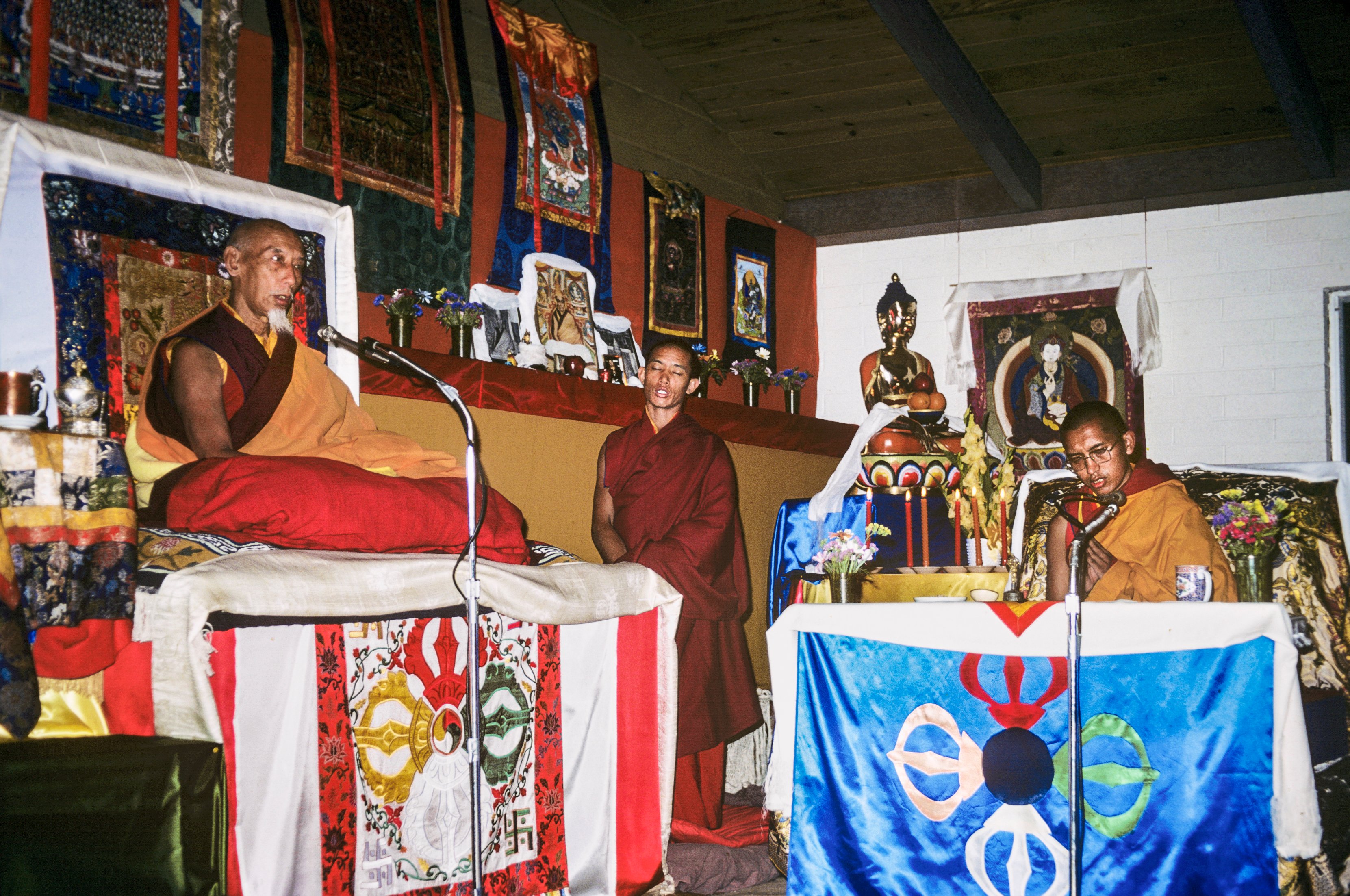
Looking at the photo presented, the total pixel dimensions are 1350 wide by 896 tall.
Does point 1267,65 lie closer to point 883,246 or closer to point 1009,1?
point 1009,1

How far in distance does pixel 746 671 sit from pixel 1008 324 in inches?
135

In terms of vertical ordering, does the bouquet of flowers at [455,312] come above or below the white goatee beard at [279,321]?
above

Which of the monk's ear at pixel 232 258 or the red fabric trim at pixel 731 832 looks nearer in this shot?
the monk's ear at pixel 232 258

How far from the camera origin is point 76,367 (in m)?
2.84

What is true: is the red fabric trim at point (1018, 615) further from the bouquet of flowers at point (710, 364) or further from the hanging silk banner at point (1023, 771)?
the bouquet of flowers at point (710, 364)

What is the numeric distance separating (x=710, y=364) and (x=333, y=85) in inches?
95.5

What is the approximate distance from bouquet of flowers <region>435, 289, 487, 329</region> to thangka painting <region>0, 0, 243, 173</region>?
0.96 m

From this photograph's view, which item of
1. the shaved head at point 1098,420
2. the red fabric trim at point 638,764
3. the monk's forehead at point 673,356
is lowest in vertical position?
the red fabric trim at point 638,764

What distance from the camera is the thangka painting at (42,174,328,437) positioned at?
2.84 meters

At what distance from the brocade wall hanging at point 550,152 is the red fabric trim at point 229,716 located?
9.29 ft

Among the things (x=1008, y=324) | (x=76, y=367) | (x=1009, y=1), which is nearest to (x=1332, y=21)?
(x=1009, y=1)

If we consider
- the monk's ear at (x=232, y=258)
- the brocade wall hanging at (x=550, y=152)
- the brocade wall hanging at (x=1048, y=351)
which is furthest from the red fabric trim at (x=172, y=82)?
the brocade wall hanging at (x=1048, y=351)

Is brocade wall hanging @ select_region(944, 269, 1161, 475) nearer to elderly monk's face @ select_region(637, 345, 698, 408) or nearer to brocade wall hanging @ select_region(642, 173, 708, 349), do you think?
brocade wall hanging @ select_region(642, 173, 708, 349)

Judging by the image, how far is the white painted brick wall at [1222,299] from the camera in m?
5.94
